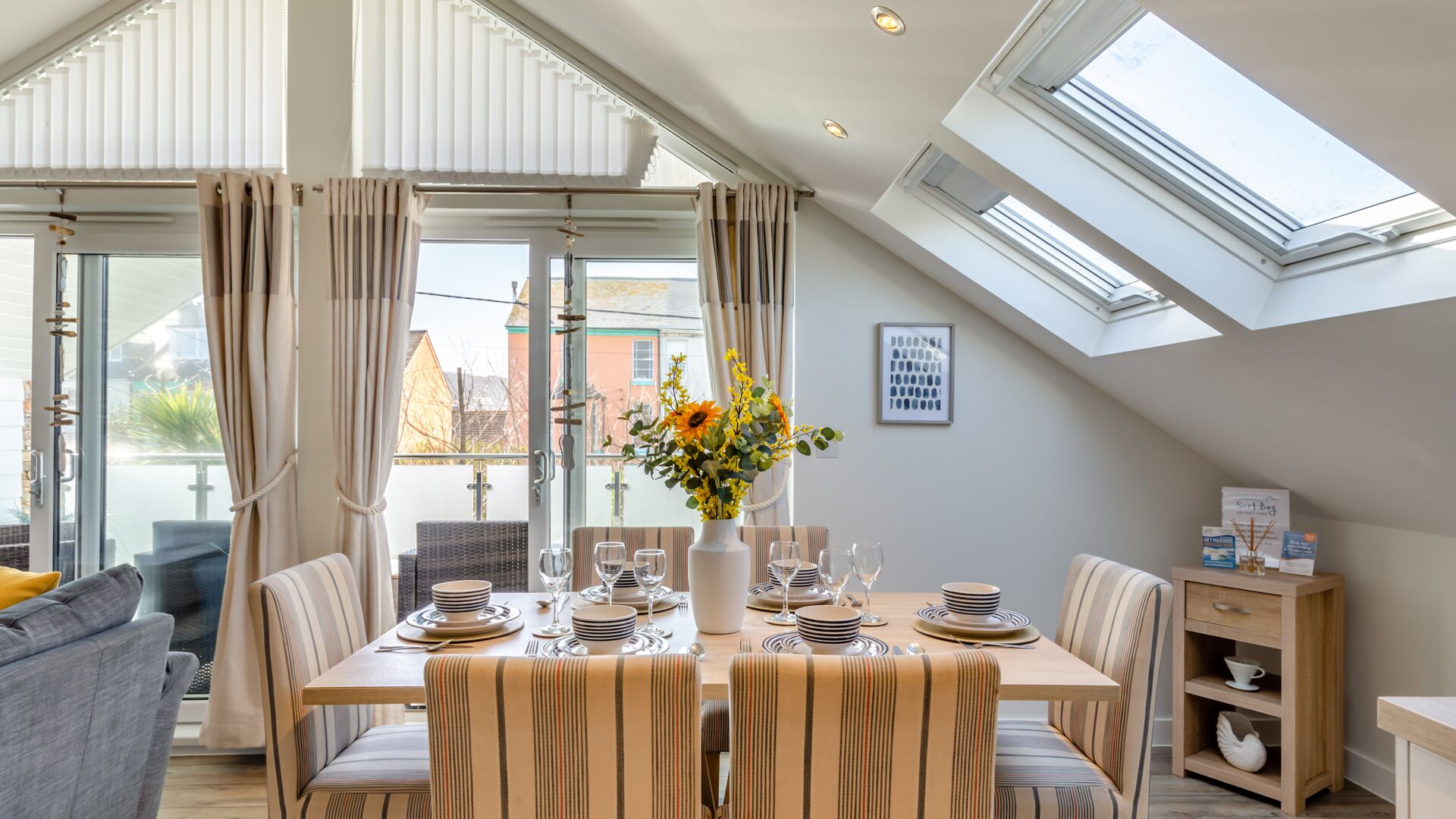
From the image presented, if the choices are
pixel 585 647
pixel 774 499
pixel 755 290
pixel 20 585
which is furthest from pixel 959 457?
pixel 20 585

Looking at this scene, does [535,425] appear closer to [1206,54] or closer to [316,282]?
[316,282]

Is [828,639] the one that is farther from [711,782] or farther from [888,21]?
[888,21]

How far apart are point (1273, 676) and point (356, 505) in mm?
3446

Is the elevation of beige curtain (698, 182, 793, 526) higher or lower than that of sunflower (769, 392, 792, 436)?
higher

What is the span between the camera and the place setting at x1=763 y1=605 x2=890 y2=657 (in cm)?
171

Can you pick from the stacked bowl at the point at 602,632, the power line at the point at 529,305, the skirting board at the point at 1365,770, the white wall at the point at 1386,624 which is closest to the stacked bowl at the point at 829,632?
the stacked bowl at the point at 602,632

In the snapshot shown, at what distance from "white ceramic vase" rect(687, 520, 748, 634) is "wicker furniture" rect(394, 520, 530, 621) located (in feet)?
5.48

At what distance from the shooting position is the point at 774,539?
273 cm

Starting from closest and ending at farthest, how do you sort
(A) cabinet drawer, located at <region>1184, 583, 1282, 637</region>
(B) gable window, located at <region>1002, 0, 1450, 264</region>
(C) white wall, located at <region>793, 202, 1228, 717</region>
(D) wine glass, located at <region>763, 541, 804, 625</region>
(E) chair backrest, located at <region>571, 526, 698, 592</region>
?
(B) gable window, located at <region>1002, 0, 1450, 264</region> → (D) wine glass, located at <region>763, 541, 804, 625</region> → (E) chair backrest, located at <region>571, 526, 698, 592</region> → (A) cabinet drawer, located at <region>1184, 583, 1282, 637</region> → (C) white wall, located at <region>793, 202, 1228, 717</region>

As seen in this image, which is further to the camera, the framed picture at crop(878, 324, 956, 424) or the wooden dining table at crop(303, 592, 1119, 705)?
the framed picture at crop(878, 324, 956, 424)

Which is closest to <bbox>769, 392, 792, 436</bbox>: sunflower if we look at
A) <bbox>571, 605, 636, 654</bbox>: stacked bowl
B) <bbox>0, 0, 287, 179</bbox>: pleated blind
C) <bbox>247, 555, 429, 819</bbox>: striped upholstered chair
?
<bbox>571, 605, 636, 654</bbox>: stacked bowl

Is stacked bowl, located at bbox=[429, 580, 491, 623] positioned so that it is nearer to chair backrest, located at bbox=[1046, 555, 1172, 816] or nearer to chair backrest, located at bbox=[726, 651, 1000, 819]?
chair backrest, located at bbox=[726, 651, 1000, 819]

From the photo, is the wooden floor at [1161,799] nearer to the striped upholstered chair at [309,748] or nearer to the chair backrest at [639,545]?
the chair backrest at [639,545]

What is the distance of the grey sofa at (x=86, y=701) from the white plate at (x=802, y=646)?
146 centimetres
